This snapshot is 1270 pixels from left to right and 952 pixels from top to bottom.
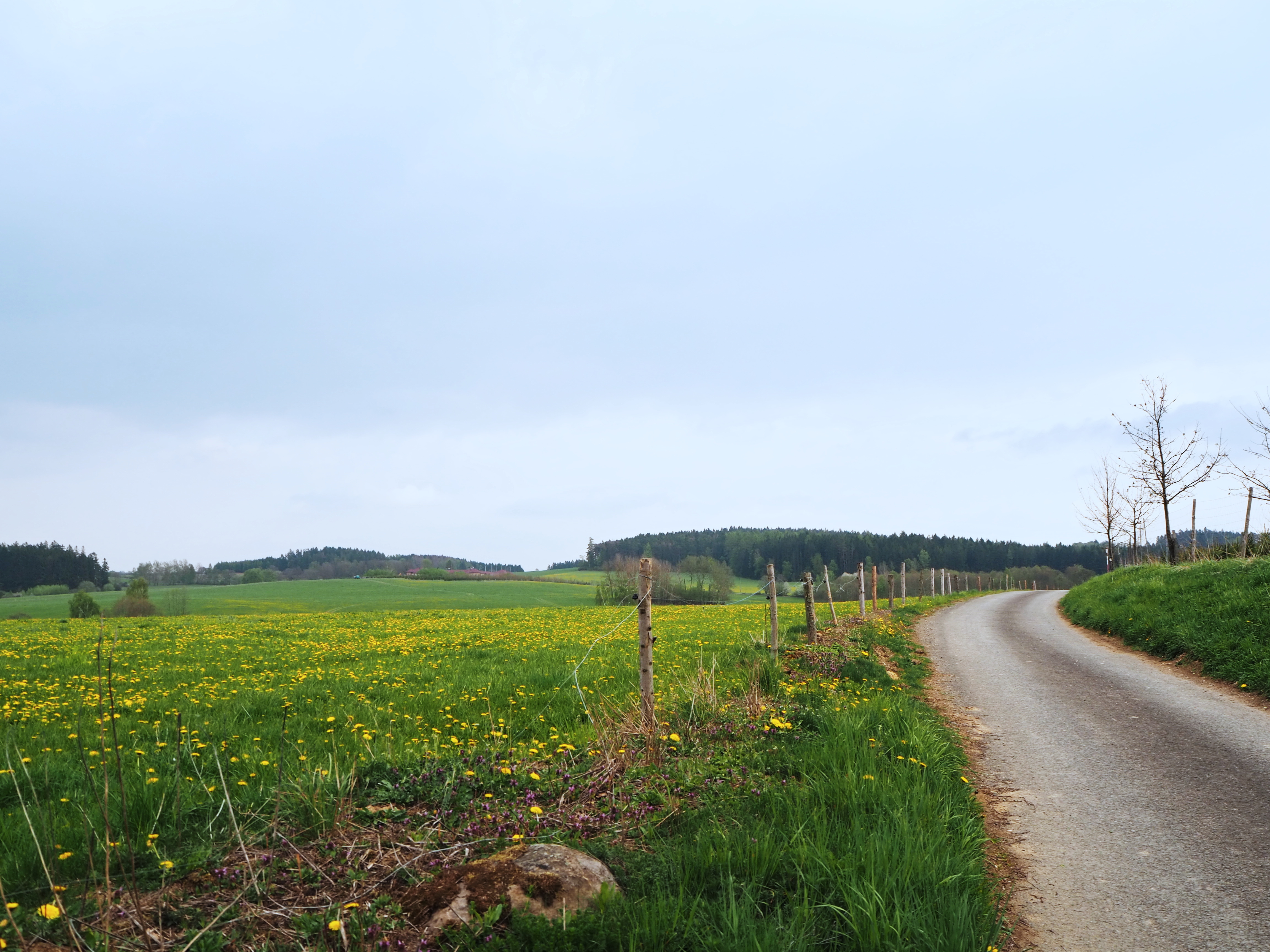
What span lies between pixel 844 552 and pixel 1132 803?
11196 centimetres

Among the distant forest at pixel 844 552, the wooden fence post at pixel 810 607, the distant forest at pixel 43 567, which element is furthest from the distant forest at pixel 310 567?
the wooden fence post at pixel 810 607

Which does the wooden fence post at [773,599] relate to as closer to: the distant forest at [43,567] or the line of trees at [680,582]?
the line of trees at [680,582]

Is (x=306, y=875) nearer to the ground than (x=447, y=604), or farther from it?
farther from it

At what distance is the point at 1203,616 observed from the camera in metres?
14.0

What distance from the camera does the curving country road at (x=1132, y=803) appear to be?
13.2 ft

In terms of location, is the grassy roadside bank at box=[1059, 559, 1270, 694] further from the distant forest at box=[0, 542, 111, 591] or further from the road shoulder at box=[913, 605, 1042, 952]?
the distant forest at box=[0, 542, 111, 591]

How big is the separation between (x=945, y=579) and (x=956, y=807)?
45358mm

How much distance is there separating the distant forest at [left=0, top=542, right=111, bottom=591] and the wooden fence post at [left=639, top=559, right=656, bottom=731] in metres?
120

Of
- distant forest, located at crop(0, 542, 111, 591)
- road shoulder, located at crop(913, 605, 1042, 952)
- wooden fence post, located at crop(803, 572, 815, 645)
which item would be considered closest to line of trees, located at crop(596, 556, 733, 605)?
wooden fence post, located at crop(803, 572, 815, 645)

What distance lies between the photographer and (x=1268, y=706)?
372 inches

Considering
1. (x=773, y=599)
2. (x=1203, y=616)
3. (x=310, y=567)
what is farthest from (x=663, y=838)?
(x=310, y=567)

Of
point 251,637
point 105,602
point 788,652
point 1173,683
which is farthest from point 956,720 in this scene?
point 105,602

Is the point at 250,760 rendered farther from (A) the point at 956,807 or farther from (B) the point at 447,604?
(B) the point at 447,604

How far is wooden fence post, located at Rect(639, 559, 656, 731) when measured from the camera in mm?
6660
